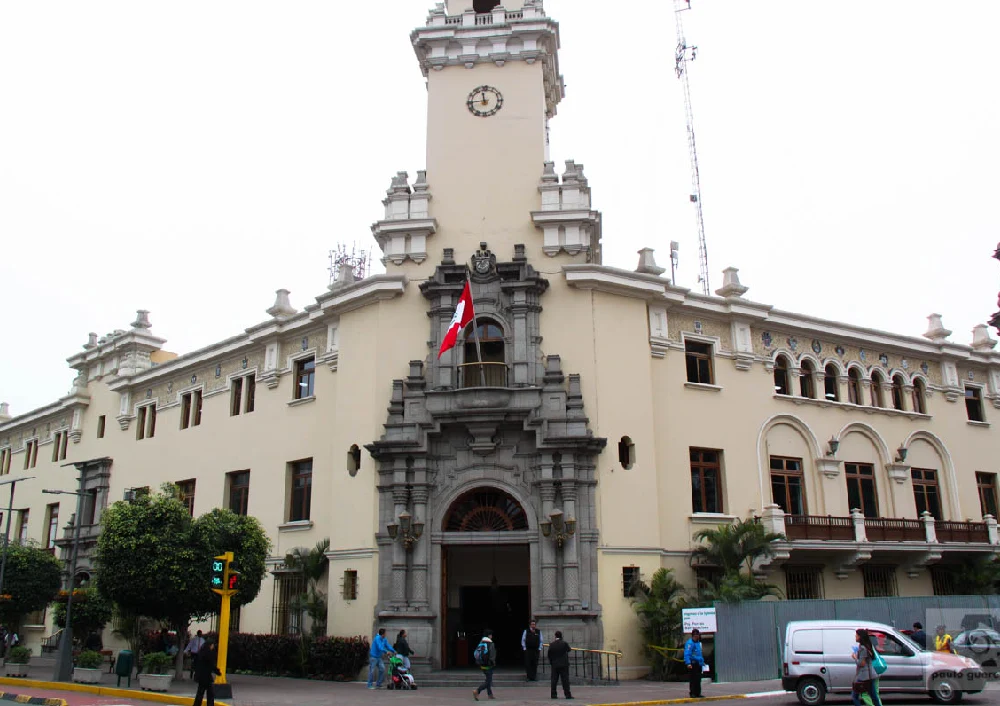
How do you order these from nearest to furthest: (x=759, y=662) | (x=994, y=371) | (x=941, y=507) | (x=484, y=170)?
1. (x=759, y=662)
2. (x=484, y=170)
3. (x=941, y=507)
4. (x=994, y=371)

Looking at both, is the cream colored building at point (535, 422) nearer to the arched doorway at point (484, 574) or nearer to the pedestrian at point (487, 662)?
the arched doorway at point (484, 574)

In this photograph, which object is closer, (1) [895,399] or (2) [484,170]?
(2) [484,170]

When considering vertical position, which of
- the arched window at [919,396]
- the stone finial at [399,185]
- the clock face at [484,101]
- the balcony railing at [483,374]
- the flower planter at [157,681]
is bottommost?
the flower planter at [157,681]

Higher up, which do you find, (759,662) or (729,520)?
(729,520)

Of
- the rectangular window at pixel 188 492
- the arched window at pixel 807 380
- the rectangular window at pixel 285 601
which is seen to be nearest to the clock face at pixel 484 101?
the arched window at pixel 807 380

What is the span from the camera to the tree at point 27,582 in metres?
36.6

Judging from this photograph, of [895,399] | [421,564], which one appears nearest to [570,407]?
[421,564]

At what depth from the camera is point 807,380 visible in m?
35.0

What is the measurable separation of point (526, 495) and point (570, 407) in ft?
9.93

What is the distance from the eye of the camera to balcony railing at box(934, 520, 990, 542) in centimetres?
3381

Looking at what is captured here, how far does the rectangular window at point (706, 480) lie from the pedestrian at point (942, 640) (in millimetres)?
8197

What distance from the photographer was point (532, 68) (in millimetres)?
33250

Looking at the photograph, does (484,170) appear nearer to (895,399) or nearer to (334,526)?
(334,526)

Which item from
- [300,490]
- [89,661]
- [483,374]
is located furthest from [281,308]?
[89,661]
